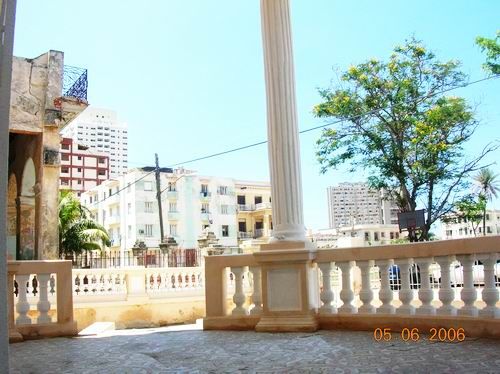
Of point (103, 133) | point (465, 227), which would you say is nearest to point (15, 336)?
point (465, 227)

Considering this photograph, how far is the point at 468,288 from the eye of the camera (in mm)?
4418

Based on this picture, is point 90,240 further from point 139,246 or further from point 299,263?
point 299,263

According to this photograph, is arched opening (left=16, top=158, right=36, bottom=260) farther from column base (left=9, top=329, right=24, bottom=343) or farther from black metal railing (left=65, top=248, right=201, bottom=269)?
column base (left=9, top=329, right=24, bottom=343)

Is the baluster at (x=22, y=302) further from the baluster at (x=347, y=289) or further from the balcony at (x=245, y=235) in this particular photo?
the balcony at (x=245, y=235)

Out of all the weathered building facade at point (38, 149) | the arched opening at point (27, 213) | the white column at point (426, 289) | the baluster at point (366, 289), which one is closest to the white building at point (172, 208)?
the arched opening at point (27, 213)

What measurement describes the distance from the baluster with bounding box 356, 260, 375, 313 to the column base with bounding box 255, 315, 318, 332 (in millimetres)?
513

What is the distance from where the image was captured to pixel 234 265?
19.7ft

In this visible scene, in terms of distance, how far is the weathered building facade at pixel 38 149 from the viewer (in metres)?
13.5

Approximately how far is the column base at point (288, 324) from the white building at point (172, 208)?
3809 centimetres

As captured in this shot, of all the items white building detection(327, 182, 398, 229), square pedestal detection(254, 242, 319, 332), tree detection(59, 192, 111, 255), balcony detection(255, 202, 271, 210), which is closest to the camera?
square pedestal detection(254, 242, 319, 332)

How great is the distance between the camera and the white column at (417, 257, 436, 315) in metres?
4.70

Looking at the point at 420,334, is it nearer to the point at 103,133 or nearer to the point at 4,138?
the point at 4,138

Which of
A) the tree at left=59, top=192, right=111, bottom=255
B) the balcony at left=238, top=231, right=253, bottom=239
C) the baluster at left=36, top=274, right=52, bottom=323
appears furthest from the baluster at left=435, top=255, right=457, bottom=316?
the balcony at left=238, top=231, right=253, bottom=239

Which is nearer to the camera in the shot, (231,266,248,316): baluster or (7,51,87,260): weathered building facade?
(231,266,248,316): baluster
